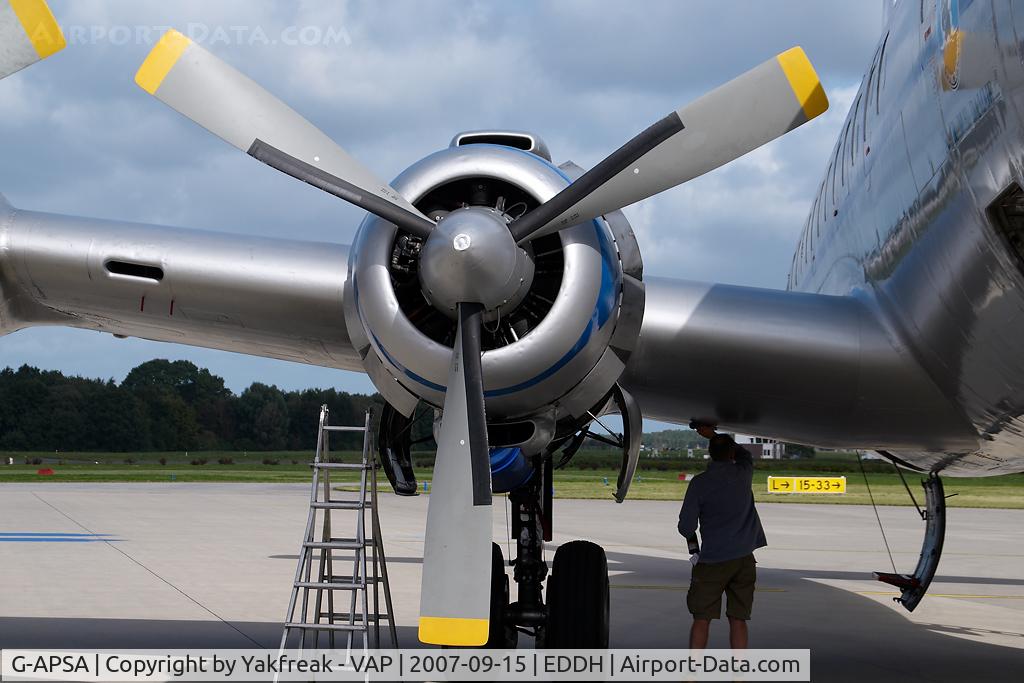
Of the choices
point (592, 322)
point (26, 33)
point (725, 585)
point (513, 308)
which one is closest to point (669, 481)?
point (725, 585)

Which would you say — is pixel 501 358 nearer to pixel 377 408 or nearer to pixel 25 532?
pixel 377 408

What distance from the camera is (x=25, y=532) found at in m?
20.0

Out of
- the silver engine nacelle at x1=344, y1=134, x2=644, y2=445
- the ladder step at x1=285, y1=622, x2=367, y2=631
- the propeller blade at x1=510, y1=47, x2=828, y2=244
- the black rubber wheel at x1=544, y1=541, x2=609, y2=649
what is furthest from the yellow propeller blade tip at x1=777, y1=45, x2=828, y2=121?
the ladder step at x1=285, y1=622, x2=367, y2=631

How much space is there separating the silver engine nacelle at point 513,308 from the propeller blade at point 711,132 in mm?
271

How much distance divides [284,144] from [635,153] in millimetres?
2005

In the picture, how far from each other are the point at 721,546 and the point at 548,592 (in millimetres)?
1236

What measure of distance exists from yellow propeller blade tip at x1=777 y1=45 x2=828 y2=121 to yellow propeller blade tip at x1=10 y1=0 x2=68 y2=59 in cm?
392

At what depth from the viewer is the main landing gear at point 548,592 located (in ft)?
24.0

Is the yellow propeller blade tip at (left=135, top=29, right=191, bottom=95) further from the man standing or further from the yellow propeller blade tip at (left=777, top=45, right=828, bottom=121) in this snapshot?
the man standing

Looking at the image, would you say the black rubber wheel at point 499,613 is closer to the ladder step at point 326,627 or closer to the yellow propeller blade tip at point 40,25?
the ladder step at point 326,627

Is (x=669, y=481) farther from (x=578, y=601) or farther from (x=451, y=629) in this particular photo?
(x=451, y=629)

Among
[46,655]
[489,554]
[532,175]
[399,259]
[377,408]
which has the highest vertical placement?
[532,175]

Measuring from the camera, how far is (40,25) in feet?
18.9

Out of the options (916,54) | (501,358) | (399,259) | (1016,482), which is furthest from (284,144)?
(1016,482)
